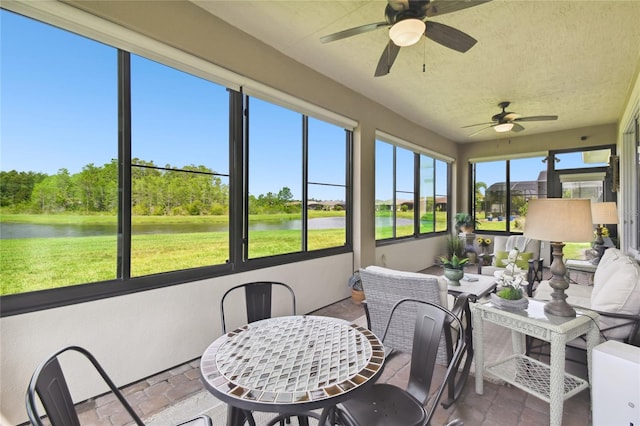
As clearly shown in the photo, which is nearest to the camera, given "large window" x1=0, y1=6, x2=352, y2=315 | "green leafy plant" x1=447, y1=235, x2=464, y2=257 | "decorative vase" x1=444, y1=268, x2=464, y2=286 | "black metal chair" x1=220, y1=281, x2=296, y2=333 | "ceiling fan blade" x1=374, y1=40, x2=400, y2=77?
"large window" x1=0, y1=6, x2=352, y2=315

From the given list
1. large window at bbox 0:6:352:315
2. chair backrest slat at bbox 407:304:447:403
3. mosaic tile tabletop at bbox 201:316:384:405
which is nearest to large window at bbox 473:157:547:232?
large window at bbox 0:6:352:315

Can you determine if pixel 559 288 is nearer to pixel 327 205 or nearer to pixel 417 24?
pixel 417 24

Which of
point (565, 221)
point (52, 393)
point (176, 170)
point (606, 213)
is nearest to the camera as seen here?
point (52, 393)

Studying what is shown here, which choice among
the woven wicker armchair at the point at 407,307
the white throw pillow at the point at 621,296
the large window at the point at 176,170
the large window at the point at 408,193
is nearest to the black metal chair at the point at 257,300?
the woven wicker armchair at the point at 407,307

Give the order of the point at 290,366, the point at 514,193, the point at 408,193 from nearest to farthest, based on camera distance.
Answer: the point at 290,366 → the point at 408,193 → the point at 514,193

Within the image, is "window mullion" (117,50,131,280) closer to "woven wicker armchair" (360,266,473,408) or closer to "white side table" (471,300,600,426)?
"woven wicker armchair" (360,266,473,408)

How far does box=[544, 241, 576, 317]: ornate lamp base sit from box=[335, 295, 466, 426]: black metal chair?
43.2 inches

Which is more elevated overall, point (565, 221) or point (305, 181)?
point (305, 181)

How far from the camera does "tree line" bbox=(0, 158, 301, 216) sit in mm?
1974

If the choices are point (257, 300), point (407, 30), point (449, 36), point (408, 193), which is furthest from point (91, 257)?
point (408, 193)

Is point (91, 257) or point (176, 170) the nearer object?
point (91, 257)

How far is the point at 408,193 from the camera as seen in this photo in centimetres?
607

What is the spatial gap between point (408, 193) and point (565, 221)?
4.07 meters

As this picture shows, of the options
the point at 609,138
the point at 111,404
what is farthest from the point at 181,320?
the point at 609,138
